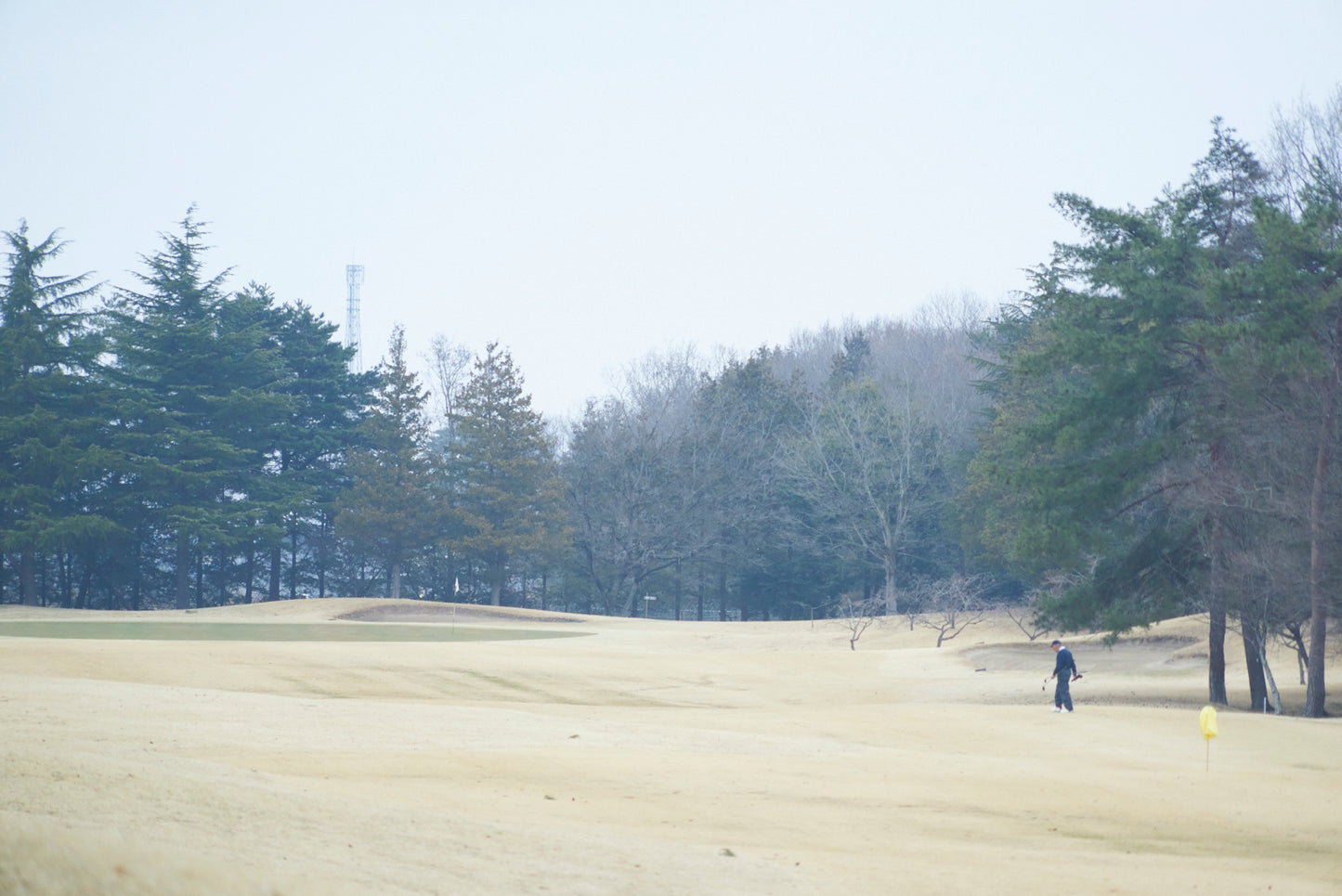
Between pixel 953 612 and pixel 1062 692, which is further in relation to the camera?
pixel 953 612

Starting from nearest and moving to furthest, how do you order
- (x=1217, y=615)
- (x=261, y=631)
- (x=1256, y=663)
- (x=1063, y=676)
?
1. (x=1063, y=676)
2. (x=1217, y=615)
3. (x=1256, y=663)
4. (x=261, y=631)

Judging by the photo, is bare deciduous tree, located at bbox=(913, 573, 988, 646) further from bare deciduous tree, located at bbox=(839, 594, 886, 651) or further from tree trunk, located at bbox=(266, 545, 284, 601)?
tree trunk, located at bbox=(266, 545, 284, 601)

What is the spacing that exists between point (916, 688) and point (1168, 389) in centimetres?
865

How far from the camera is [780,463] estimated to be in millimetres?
53719

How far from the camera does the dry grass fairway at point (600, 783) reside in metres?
6.17

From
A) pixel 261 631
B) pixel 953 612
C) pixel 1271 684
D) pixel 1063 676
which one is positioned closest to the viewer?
pixel 1063 676

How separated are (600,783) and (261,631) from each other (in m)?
23.4

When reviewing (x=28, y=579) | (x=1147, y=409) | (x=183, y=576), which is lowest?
(x=28, y=579)

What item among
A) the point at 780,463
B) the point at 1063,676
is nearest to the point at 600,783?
the point at 1063,676

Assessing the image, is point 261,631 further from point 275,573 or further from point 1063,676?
point 1063,676

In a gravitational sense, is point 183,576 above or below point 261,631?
above

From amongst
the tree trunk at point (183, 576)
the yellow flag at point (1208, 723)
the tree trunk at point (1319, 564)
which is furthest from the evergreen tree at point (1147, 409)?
the tree trunk at point (183, 576)

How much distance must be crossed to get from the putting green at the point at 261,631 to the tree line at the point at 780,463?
7.78 meters

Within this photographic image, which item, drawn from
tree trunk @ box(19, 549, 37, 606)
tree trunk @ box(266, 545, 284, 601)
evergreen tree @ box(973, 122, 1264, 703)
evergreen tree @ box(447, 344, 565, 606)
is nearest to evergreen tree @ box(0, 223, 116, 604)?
tree trunk @ box(19, 549, 37, 606)
